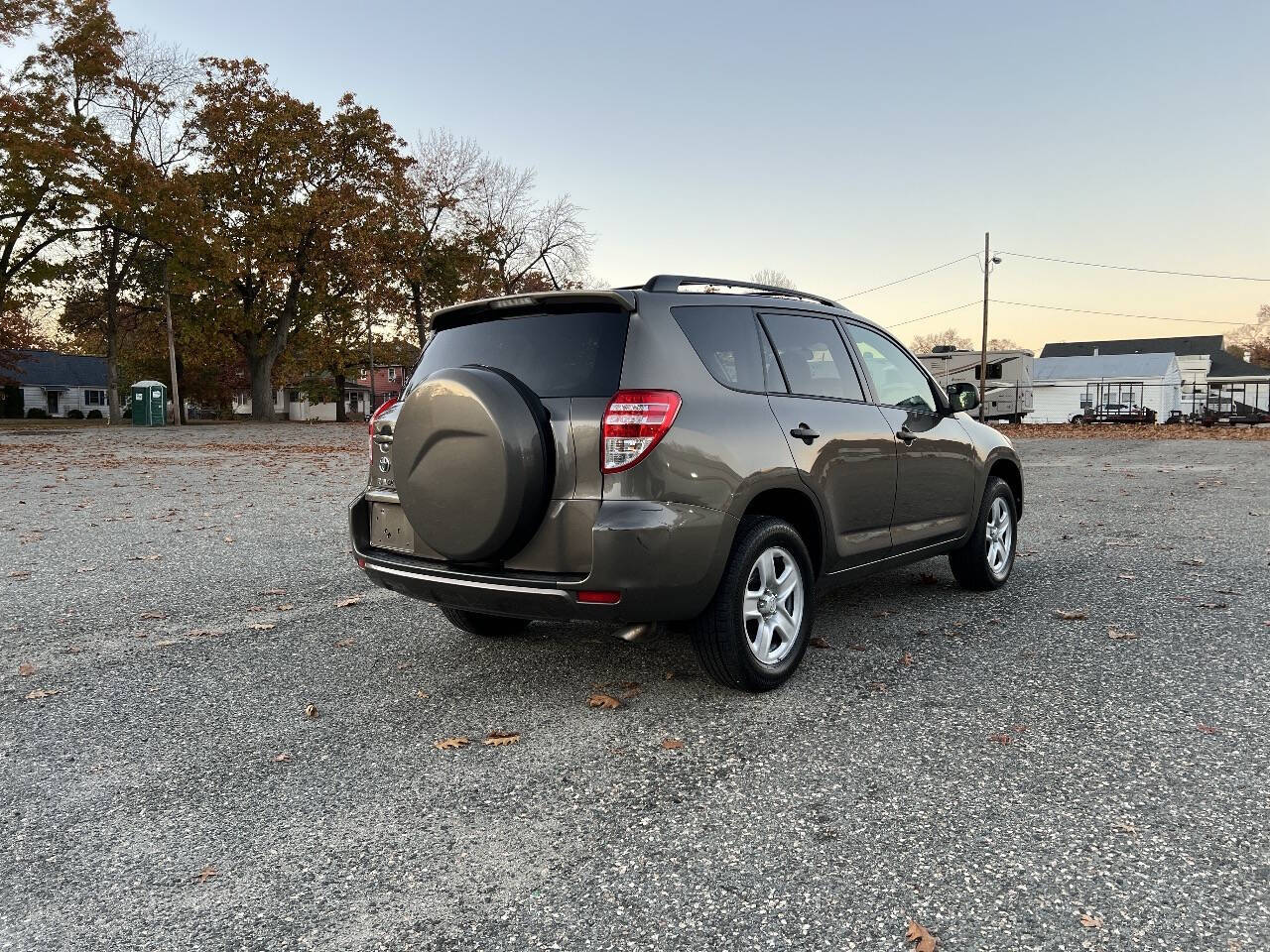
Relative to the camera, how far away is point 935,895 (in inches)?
96.0

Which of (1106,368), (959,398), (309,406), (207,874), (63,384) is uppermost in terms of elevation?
(1106,368)

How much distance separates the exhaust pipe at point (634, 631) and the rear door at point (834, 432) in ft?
3.60

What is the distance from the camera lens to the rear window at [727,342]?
153 inches

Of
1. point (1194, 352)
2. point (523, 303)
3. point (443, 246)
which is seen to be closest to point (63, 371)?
point (443, 246)

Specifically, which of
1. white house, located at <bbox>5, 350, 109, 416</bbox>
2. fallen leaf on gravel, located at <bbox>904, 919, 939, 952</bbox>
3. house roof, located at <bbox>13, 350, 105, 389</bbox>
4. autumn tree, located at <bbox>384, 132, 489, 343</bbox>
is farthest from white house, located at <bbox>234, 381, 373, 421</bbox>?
fallen leaf on gravel, located at <bbox>904, 919, 939, 952</bbox>

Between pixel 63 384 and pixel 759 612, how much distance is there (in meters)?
91.9

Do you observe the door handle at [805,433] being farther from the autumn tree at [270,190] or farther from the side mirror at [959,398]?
the autumn tree at [270,190]

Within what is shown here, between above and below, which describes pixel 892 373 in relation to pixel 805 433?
above

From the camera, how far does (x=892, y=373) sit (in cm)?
537

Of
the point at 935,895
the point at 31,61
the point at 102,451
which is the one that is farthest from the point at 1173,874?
the point at 31,61

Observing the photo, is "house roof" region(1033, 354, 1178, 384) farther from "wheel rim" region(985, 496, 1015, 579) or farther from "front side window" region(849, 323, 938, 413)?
"front side window" region(849, 323, 938, 413)

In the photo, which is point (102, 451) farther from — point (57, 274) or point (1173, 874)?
point (1173, 874)

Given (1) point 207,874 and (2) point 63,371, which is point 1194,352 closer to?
(1) point 207,874

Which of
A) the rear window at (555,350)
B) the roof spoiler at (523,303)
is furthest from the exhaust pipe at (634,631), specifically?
the roof spoiler at (523,303)
